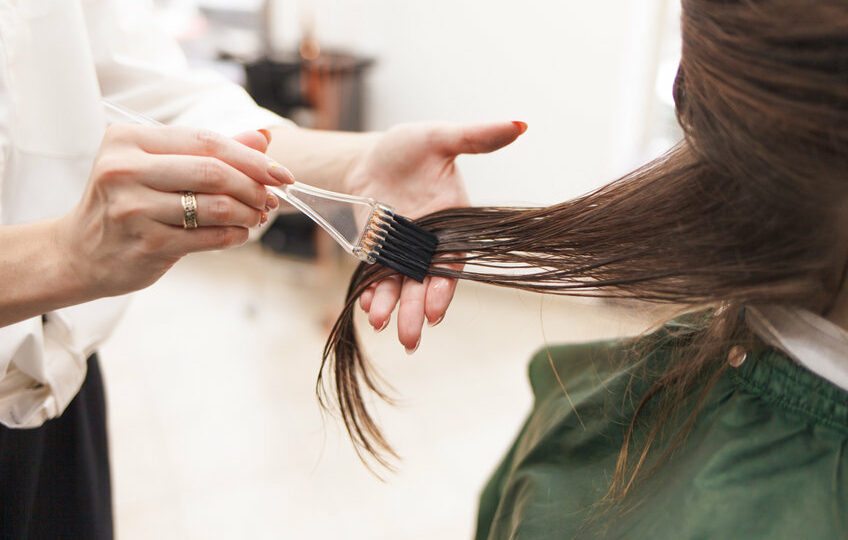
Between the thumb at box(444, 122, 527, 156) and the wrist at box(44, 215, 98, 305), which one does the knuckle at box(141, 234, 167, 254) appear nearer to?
the wrist at box(44, 215, 98, 305)

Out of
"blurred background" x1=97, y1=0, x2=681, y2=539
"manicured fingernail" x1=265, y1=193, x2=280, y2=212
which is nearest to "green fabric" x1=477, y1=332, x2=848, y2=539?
"manicured fingernail" x1=265, y1=193, x2=280, y2=212

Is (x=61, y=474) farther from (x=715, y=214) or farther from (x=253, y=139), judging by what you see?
(x=715, y=214)

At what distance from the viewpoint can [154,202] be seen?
66 cm

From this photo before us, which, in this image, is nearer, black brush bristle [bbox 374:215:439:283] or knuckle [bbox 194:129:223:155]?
knuckle [bbox 194:129:223:155]

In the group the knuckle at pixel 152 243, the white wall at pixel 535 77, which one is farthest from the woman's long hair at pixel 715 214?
the white wall at pixel 535 77

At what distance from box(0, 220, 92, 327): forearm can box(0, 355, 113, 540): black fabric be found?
32cm

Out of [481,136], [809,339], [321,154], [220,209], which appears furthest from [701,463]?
[321,154]

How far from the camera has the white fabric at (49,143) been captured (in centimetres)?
85

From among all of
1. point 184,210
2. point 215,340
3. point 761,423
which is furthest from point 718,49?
point 215,340

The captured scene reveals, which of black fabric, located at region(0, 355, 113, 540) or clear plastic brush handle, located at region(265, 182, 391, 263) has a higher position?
clear plastic brush handle, located at region(265, 182, 391, 263)

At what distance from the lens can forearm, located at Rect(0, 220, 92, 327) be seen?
72 centimetres

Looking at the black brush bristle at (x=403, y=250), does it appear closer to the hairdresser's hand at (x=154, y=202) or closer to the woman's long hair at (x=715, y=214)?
the woman's long hair at (x=715, y=214)

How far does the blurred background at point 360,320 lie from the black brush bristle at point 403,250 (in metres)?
1.17

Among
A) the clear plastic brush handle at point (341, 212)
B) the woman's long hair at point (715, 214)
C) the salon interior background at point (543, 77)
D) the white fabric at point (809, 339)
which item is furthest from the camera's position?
the salon interior background at point (543, 77)
